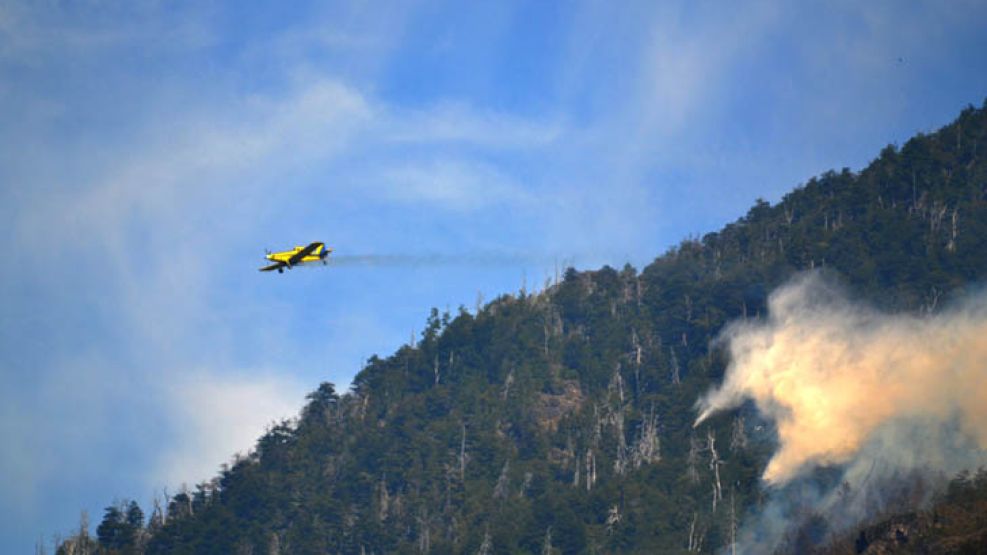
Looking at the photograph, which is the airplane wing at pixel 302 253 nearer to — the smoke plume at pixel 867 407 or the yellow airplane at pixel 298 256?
the yellow airplane at pixel 298 256

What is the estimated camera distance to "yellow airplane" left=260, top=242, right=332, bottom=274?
120438 mm

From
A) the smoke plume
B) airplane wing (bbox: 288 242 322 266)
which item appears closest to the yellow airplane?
airplane wing (bbox: 288 242 322 266)

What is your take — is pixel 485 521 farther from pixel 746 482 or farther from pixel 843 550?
pixel 843 550

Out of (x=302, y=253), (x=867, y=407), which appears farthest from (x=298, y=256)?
(x=867, y=407)

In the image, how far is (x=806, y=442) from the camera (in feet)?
467

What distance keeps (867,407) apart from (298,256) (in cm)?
4947

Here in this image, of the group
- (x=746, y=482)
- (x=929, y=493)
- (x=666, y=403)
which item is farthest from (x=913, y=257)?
(x=929, y=493)

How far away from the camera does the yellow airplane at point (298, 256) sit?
395 feet

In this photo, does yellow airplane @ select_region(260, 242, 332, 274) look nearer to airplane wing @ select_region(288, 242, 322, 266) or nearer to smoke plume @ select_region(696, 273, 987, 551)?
airplane wing @ select_region(288, 242, 322, 266)

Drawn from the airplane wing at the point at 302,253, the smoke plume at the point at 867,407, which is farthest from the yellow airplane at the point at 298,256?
the smoke plume at the point at 867,407

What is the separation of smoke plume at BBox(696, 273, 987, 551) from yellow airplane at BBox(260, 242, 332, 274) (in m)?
45.1

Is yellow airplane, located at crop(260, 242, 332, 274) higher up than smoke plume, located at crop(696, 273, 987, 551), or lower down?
higher up

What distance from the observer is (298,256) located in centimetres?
12056

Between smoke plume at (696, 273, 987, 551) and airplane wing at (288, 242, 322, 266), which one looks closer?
airplane wing at (288, 242, 322, 266)
